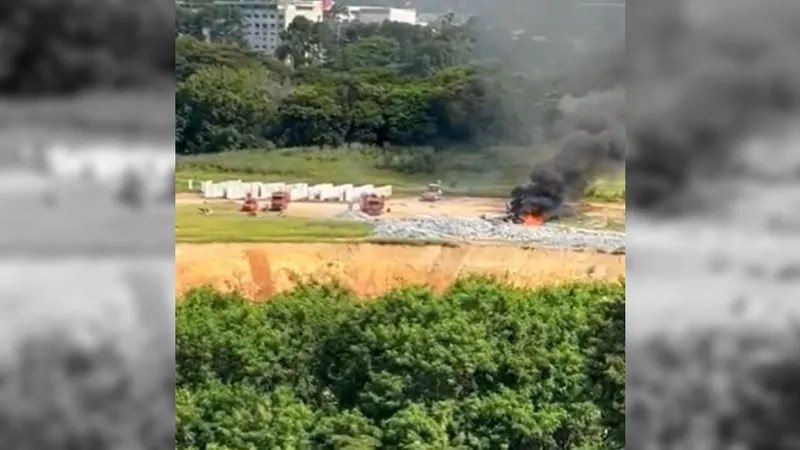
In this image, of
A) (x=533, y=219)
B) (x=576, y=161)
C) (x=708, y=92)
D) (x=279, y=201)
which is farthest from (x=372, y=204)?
(x=708, y=92)

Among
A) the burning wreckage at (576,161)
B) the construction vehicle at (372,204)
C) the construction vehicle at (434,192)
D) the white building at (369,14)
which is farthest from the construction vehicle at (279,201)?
the burning wreckage at (576,161)

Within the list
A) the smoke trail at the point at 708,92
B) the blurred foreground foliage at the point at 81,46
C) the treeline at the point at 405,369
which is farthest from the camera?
the treeline at the point at 405,369

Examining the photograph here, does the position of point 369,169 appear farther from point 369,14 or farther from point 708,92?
point 708,92

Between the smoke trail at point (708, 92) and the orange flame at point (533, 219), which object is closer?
the smoke trail at point (708, 92)

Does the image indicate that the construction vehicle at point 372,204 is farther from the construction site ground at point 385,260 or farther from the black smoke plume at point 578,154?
the black smoke plume at point 578,154

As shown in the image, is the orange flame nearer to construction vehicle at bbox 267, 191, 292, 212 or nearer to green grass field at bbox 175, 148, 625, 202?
green grass field at bbox 175, 148, 625, 202

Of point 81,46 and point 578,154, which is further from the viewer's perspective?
point 578,154

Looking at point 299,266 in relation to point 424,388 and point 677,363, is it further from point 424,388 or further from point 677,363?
point 677,363
